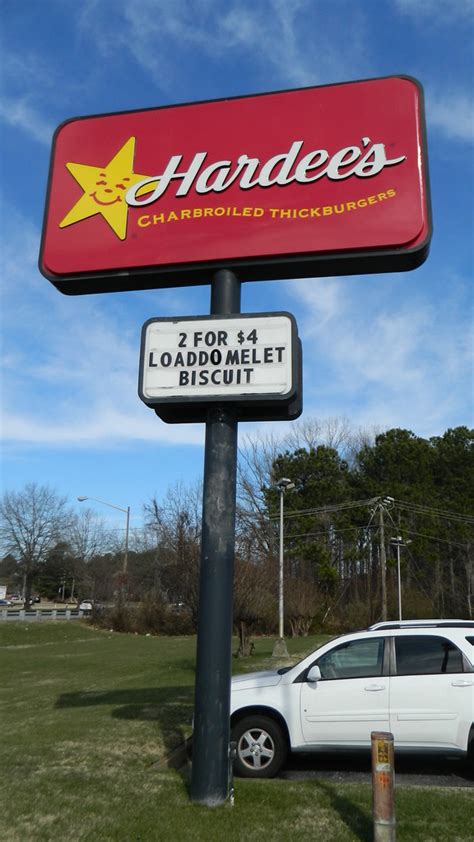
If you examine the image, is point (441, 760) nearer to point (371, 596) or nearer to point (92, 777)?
point (92, 777)

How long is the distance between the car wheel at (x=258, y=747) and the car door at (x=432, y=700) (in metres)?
1.24

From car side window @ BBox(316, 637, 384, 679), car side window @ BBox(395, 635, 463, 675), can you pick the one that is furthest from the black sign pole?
car side window @ BBox(395, 635, 463, 675)

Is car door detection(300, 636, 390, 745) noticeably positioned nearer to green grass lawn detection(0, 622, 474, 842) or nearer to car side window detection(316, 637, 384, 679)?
car side window detection(316, 637, 384, 679)

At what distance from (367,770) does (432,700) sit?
48.5 inches

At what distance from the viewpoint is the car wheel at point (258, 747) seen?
724 cm

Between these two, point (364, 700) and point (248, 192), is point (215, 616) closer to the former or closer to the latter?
point (364, 700)

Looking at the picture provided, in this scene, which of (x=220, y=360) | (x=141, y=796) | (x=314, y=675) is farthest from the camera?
(x=314, y=675)

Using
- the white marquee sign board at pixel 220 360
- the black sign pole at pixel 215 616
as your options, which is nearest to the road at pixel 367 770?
the black sign pole at pixel 215 616

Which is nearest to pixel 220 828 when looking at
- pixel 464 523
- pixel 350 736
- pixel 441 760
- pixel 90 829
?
pixel 90 829

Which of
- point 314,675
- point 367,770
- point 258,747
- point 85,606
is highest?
point 314,675

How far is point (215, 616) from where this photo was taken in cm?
632

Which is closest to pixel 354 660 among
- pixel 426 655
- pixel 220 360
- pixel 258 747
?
pixel 426 655

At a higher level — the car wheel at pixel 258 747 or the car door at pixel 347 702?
the car door at pixel 347 702

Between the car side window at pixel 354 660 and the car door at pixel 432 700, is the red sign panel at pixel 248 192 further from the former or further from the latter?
the car door at pixel 432 700
